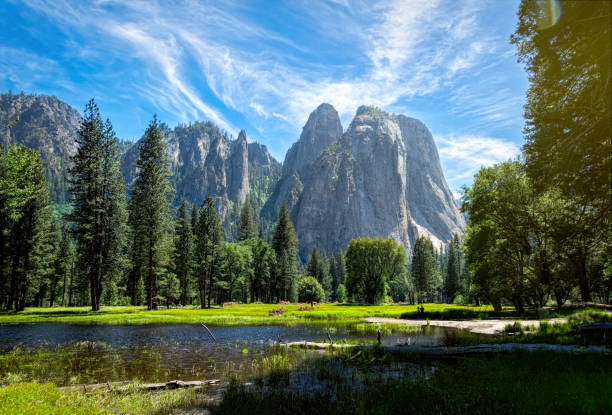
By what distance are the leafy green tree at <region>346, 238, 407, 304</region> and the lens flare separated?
244 ft

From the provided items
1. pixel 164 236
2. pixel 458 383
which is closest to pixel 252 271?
pixel 164 236

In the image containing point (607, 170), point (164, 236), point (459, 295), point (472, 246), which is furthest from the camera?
point (459, 295)

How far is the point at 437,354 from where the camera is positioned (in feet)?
51.6

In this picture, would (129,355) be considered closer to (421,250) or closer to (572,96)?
(572,96)

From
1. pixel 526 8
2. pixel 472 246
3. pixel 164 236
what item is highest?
pixel 526 8

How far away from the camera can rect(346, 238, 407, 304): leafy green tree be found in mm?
86188

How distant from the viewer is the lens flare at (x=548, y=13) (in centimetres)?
1378

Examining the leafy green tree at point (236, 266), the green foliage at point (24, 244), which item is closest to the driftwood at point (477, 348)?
the green foliage at point (24, 244)

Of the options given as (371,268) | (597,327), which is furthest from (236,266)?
(597,327)

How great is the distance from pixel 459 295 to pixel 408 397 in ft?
404

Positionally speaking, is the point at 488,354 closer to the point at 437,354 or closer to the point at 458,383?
the point at 437,354

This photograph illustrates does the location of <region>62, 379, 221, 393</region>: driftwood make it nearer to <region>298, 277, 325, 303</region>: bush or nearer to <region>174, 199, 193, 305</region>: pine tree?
<region>174, 199, 193, 305</region>: pine tree

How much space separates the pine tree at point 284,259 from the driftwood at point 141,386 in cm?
7795

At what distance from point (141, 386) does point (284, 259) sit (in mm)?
79795
